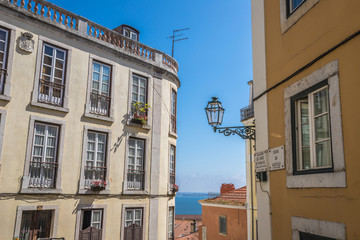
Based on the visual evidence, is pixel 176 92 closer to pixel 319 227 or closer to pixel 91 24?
pixel 91 24

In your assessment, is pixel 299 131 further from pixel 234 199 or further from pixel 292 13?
pixel 234 199

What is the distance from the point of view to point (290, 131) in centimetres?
585

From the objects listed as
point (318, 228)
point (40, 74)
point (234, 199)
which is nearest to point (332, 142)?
point (318, 228)

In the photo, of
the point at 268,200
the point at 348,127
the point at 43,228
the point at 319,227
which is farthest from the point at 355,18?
the point at 43,228

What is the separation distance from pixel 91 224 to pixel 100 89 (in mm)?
5451

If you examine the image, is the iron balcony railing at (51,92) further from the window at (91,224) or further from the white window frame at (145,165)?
the window at (91,224)

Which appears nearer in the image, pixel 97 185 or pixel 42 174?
pixel 42 174

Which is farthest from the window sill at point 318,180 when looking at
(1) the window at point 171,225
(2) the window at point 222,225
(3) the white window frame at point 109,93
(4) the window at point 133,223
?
(2) the window at point 222,225

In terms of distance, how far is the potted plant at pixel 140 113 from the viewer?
1500cm

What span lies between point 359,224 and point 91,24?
1291cm

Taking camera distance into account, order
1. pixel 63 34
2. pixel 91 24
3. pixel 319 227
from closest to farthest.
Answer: pixel 319 227
pixel 63 34
pixel 91 24

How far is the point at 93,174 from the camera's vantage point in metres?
13.5

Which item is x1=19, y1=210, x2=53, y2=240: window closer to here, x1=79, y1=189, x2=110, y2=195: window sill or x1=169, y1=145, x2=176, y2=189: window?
x1=79, y1=189, x2=110, y2=195: window sill

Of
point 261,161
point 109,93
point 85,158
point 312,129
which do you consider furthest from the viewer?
point 109,93
